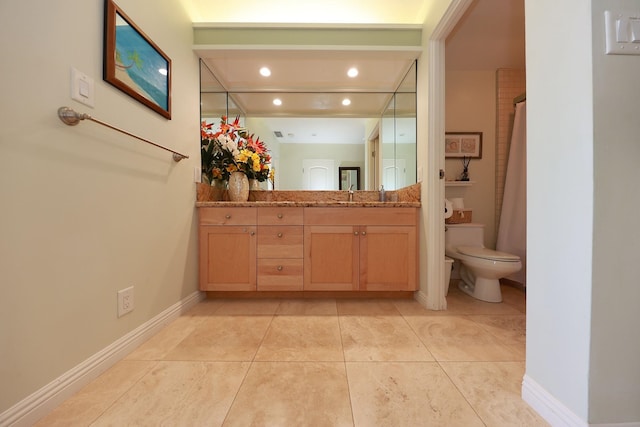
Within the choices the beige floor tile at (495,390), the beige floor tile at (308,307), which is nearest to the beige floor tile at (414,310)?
the beige floor tile at (308,307)

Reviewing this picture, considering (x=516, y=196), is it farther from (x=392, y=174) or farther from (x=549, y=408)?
(x=549, y=408)

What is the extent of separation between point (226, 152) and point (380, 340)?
6.04 ft

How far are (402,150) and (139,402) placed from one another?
241cm

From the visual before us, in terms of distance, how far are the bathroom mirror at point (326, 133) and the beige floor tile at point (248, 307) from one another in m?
1.12

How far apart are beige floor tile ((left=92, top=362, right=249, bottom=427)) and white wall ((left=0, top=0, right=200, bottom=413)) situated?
0.28 metres

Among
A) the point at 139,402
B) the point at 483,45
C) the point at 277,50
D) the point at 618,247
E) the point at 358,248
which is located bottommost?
the point at 139,402

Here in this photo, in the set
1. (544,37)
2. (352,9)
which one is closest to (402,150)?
(352,9)

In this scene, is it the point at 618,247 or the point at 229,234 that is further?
the point at 229,234

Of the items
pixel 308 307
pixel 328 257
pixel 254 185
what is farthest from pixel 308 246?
pixel 254 185

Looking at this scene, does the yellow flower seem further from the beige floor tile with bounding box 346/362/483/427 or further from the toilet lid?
the toilet lid

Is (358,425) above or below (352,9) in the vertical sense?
below

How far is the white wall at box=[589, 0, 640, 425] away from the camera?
0.73 m

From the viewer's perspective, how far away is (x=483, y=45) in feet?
A: 8.21

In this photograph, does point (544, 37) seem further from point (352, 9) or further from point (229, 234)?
point (229, 234)
